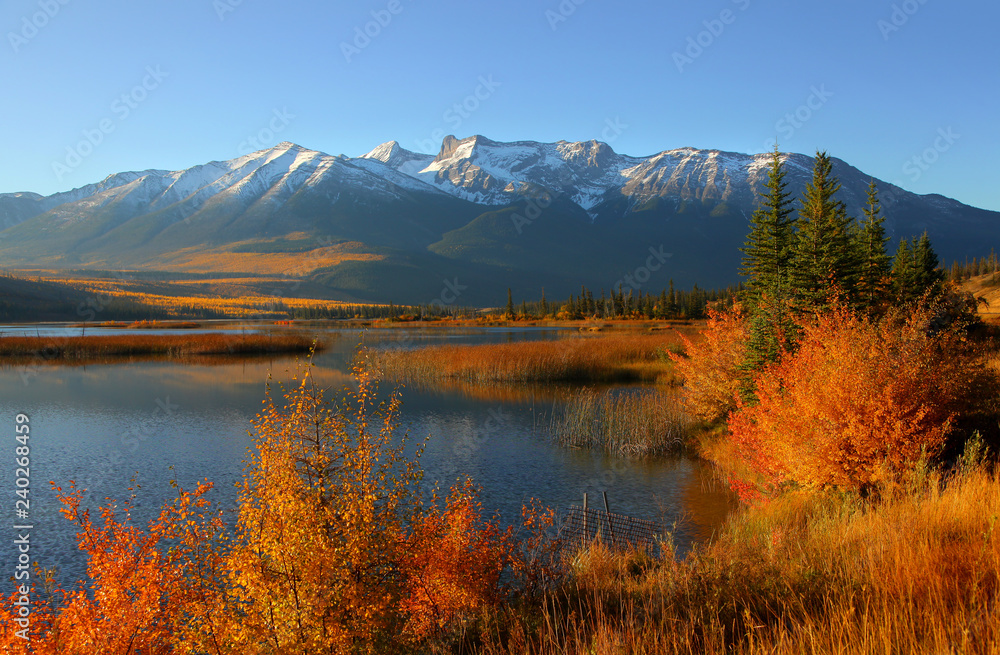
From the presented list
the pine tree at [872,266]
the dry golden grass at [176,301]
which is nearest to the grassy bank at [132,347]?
the pine tree at [872,266]

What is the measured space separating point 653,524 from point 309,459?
9.15 metres

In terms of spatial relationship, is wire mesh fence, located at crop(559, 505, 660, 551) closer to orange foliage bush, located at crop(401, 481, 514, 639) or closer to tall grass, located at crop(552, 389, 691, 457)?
orange foliage bush, located at crop(401, 481, 514, 639)

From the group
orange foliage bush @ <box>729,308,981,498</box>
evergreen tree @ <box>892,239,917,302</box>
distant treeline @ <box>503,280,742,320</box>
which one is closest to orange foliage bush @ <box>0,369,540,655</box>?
orange foliage bush @ <box>729,308,981,498</box>

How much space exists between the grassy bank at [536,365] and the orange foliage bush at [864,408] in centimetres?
2185

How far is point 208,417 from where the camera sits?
81.5 ft

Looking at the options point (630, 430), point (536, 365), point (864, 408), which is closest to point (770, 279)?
point (630, 430)

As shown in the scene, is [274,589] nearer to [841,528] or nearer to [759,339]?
[841,528]

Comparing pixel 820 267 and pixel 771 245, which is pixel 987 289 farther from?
pixel 820 267

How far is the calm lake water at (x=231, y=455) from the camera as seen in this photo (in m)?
13.8

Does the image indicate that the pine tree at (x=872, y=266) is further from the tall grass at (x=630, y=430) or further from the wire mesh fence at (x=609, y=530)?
the wire mesh fence at (x=609, y=530)

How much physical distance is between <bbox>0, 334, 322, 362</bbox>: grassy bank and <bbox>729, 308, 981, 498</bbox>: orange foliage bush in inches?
1719

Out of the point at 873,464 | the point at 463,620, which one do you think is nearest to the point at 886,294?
the point at 873,464

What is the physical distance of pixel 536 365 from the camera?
3706cm

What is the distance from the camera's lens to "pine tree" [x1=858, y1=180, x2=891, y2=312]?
75.6ft
